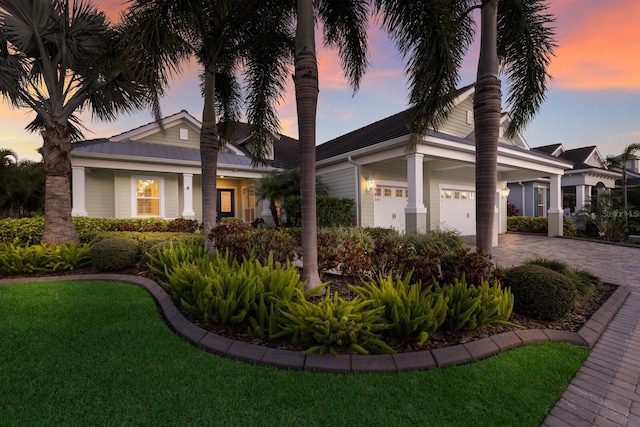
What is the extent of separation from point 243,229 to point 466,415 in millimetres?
5223

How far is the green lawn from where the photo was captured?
200 cm

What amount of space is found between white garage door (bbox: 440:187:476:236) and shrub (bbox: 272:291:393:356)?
39.2ft

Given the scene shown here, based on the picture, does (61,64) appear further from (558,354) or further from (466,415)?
(558,354)

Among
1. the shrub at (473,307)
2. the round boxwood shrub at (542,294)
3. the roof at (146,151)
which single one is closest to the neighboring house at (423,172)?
the roof at (146,151)

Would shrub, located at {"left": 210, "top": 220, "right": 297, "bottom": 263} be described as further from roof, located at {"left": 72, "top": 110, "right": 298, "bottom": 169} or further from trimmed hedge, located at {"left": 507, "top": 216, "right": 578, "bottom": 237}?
trimmed hedge, located at {"left": 507, "top": 216, "right": 578, "bottom": 237}

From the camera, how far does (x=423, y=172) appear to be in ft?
43.4

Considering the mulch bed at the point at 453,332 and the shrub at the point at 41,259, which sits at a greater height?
the shrub at the point at 41,259

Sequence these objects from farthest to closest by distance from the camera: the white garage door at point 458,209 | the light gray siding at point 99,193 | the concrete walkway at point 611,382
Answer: the white garage door at point 458,209 < the light gray siding at point 99,193 < the concrete walkway at point 611,382

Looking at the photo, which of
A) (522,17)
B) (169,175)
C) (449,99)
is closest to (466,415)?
(449,99)

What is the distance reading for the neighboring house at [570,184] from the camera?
18719 mm

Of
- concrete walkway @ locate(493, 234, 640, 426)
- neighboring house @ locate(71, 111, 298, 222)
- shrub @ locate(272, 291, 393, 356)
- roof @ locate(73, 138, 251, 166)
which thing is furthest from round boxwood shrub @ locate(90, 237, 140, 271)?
concrete walkway @ locate(493, 234, 640, 426)

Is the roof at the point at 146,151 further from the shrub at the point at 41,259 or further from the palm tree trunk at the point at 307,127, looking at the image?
the palm tree trunk at the point at 307,127

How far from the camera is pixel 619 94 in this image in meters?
12.2

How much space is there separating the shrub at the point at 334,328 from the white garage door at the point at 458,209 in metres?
11.9
